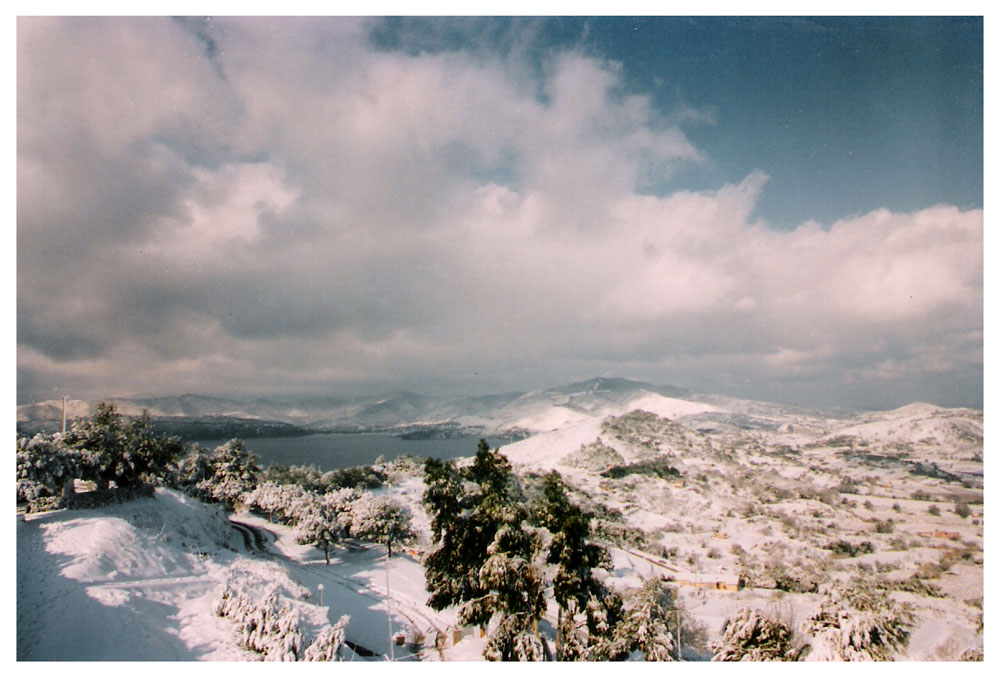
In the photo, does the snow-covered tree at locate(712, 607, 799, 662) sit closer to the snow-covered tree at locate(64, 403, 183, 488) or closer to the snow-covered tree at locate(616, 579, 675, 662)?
the snow-covered tree at locate(616, 579, 675, 662)

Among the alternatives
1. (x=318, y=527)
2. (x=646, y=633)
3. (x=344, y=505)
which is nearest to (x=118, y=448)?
(x=318, y=527)

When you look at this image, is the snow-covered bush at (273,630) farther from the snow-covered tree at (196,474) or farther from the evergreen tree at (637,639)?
the snow-covered tree at (196,474)

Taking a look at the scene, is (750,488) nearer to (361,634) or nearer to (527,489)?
(527,489)

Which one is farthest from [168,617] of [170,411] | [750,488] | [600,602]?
[170,411]

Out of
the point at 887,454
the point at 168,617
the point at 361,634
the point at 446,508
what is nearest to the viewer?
the point at 168,617

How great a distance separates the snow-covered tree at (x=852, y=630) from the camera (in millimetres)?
9703

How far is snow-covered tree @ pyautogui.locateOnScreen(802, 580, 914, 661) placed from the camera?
9.70 m

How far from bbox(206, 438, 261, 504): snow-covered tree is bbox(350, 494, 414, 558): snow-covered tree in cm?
1565

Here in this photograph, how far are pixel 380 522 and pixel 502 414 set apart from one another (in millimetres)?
78196

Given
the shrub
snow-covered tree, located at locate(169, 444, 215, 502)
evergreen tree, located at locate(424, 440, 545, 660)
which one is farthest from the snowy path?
the shrub

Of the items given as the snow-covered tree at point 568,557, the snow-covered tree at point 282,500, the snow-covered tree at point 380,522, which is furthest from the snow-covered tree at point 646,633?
the snow-covered tree at point 282,500

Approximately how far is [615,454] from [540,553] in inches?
1428

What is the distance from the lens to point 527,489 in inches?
1410

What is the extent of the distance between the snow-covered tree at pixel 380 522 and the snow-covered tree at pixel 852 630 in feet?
65.0
